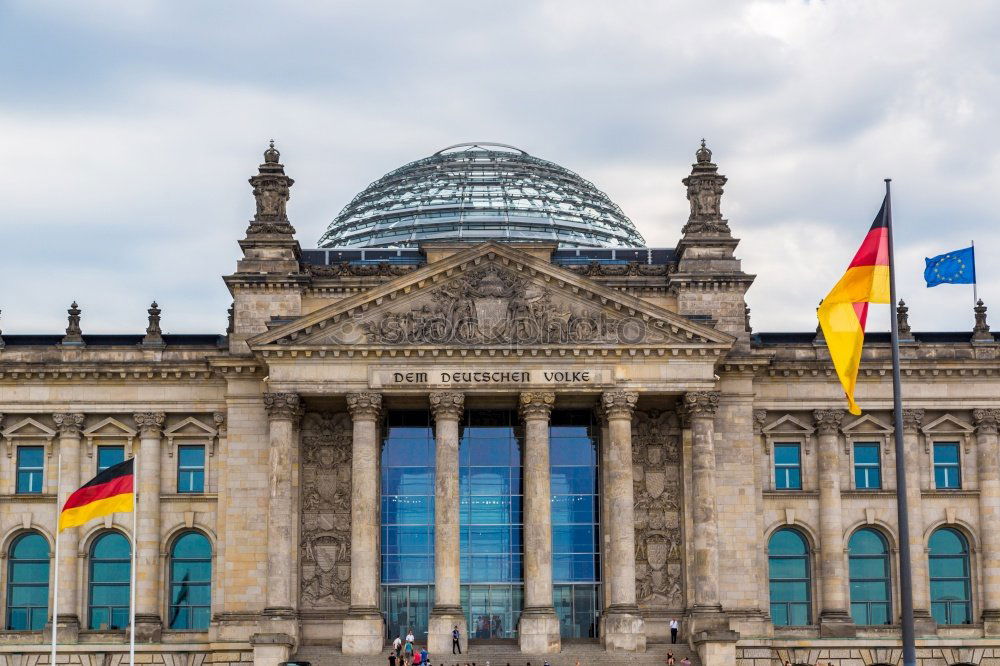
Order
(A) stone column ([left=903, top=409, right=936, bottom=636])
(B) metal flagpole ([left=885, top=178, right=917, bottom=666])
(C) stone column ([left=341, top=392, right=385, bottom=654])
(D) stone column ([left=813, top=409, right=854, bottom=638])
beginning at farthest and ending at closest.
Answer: (A) stone column ([left=903, top=409, right=936, bottom=636]) → (D) stone column ([left=813, top=409, right=854, bottom=638]) → (C) stone column ([left=341, top=392, right=385, bottom=654]) → (B) metal flagpole ([left=885, top=178, right=917, bottom=666])

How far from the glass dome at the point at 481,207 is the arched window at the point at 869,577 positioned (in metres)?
22.9

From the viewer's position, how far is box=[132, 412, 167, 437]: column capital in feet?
254

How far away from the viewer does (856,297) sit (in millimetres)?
48219

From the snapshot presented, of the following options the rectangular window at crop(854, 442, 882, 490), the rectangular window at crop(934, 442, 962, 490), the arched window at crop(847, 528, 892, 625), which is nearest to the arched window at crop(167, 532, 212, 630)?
the arched window at crop(847, 528, 892, 625)

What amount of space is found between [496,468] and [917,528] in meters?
19.9

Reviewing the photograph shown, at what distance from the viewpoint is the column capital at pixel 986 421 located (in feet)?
257

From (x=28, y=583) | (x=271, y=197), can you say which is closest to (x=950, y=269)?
(x=271, y=197)

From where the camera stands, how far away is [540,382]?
242 feet

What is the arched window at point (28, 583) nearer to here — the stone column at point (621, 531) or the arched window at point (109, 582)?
the arched window at point (109, 582)

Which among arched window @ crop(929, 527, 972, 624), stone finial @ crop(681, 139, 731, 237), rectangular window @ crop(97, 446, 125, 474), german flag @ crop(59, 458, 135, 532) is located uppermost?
stone finial @ crop(681, 139, 731, 237)

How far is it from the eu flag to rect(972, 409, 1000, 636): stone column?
26.2 meters

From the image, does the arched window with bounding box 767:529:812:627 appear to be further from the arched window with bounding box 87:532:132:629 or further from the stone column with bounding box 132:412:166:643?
the arched window with bounding box 87:532:132:629

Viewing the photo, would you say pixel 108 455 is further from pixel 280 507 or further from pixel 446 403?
pixel 446 403

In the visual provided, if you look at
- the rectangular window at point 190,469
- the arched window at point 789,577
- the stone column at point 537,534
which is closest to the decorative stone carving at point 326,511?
the rectangular window at point 190,469
